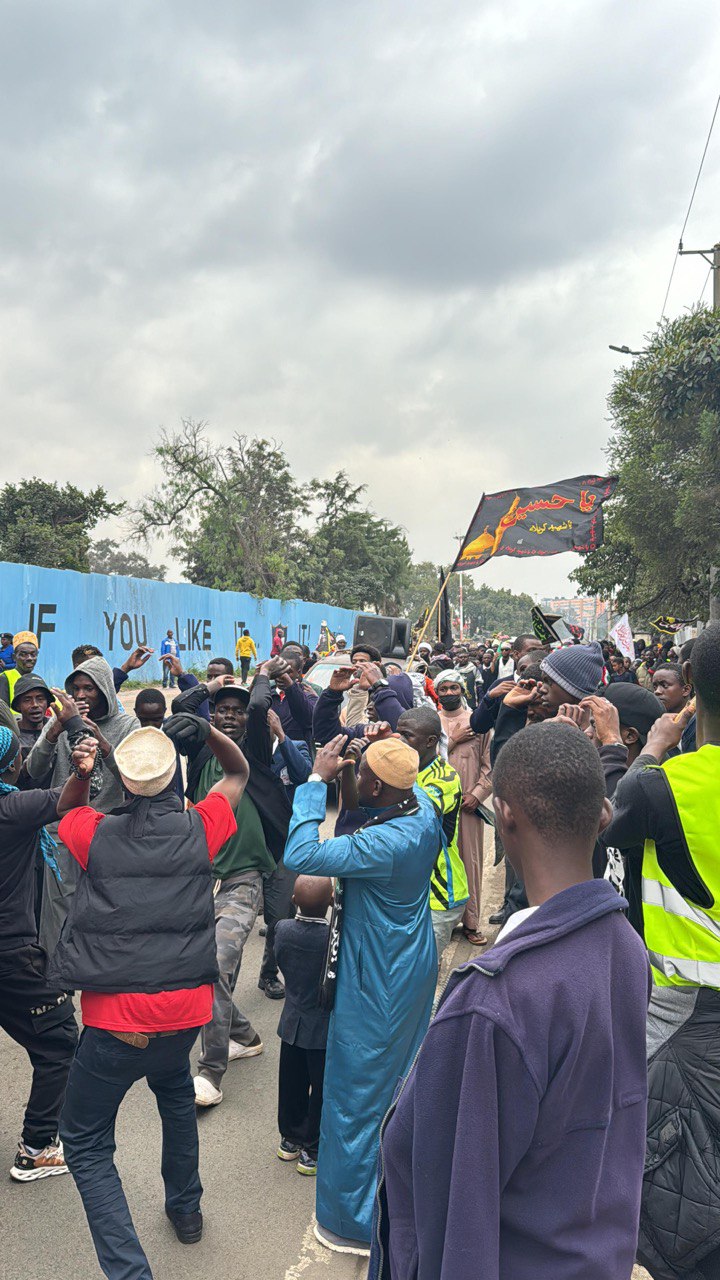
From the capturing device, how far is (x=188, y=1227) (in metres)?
3.25

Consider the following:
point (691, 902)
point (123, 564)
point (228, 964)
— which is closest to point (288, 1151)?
point (228, 964)

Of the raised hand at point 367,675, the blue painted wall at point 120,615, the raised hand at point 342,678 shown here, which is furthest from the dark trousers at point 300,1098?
the blue painted wall at point 120,615

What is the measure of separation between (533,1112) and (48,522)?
32.0 metres

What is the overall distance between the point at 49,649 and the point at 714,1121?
1892 cm

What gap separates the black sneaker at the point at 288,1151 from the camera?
377 centimetres

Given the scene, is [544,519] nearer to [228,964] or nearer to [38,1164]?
[228,964]

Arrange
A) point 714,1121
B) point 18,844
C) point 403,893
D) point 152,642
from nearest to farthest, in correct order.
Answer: point 714,1121 → point 403,893 → point 18,844 → point 152,642

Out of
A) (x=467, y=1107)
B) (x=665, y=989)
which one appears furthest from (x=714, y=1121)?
(x=467, y=1107)

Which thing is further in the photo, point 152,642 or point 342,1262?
point 152,642

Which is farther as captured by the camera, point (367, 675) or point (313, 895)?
point (367, 675)

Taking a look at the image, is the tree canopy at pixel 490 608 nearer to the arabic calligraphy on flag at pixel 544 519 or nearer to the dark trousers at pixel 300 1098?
the arabic calligraphy on flag at pixel 544 519

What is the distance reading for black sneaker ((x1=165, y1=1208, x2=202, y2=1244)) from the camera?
10.6 feet

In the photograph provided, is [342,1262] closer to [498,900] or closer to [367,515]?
[498,900]

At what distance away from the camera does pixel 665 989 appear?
223cm
